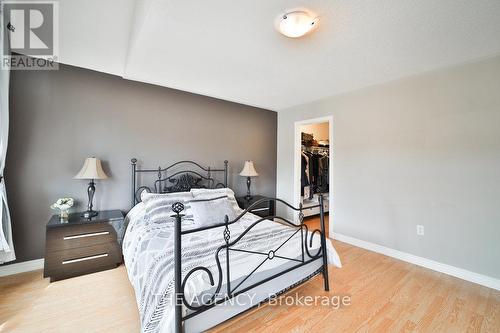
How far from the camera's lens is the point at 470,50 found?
6.90 feet

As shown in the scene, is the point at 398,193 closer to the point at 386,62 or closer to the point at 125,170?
the point at 386,62

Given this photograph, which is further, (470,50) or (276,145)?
(276,145)

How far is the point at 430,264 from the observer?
8.38ft

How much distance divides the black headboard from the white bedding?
68 centimetres

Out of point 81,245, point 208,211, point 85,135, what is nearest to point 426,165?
point 208,211

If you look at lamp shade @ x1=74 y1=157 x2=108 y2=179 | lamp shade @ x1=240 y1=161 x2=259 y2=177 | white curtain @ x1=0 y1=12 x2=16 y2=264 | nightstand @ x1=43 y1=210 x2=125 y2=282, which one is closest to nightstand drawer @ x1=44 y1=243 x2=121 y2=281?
nightstand @ x1=43 y1=210 x2=125 y2=282

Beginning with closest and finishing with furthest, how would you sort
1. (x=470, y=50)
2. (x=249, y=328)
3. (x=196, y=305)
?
(x=196, y=305)
(x=249, y=328)
(x=470, y=50)

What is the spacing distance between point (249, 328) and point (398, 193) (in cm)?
256

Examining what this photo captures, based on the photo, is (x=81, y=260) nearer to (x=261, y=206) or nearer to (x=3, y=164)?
(x=3, y=164)

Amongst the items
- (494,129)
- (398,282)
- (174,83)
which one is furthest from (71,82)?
(494,129)

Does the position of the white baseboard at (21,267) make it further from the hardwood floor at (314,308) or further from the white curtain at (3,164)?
the white curtain at (3,164)

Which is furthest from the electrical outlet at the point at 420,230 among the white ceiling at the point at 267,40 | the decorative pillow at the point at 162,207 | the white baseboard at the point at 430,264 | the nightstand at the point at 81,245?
the nightstand at the point at 81,245

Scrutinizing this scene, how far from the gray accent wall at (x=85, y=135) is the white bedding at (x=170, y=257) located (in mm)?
990

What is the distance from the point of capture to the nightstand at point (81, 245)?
2.15 metres
